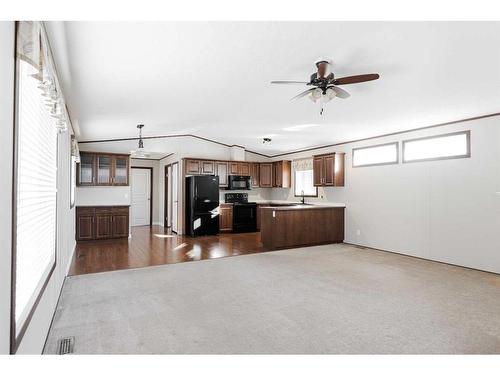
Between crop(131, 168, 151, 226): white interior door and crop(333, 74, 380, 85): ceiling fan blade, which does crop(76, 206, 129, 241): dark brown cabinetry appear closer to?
crop(131, 168, 151, 226): white interior door

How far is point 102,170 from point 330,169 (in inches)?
216

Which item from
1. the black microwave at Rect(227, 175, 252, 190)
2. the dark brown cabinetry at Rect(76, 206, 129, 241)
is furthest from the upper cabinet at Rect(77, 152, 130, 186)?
the black microwave at Rect(227, 175, 252, 190)

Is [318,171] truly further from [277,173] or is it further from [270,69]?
[270,69]

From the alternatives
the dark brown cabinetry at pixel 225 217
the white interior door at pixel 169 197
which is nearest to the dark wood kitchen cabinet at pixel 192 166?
the dark brown cabinetry at pixel 225 217

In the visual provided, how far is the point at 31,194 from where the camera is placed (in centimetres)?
180

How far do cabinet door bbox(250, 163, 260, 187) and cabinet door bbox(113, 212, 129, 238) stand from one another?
3627 millimetres

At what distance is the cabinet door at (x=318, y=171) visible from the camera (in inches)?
276

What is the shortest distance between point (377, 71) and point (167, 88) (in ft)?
8.30

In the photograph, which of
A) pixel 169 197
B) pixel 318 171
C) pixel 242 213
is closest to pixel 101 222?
pixel 169 197

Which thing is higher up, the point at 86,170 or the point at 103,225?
the point at 86,170

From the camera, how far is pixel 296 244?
609cm

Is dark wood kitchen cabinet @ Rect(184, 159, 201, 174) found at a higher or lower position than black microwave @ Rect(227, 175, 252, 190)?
higher

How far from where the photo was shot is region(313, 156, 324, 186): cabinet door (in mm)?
7004
